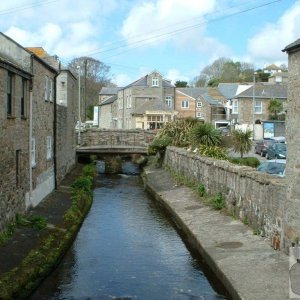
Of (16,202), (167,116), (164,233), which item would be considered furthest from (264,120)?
(16,202)

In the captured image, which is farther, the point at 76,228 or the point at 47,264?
the point at 76,228

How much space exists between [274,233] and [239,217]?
182 inches

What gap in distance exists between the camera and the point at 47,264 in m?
14.9

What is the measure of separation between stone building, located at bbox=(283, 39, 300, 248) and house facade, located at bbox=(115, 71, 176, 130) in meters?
53.6

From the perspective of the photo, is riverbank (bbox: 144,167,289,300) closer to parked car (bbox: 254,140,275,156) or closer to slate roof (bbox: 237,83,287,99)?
parked car (bbox: 254,140,275,156)

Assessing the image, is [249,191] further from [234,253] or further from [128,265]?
[128,265]

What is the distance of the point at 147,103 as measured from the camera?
71.4 meters

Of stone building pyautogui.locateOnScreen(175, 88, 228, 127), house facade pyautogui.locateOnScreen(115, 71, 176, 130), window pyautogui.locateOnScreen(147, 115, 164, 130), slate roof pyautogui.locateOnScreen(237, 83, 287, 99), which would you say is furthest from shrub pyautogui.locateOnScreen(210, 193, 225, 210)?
stone building pyautogui.locateOnScreen(175, 88, 228, 127)

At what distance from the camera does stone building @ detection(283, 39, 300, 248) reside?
13711mm

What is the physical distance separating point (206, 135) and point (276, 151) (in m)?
8.06

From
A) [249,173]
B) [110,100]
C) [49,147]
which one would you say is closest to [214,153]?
[49,147]

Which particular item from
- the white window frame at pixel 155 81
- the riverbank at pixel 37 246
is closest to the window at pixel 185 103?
the white window frame at pixel 155 81

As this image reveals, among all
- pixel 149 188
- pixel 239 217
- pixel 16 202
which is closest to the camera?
pixel 16 202

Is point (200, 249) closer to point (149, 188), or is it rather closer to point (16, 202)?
point (16, 202)
